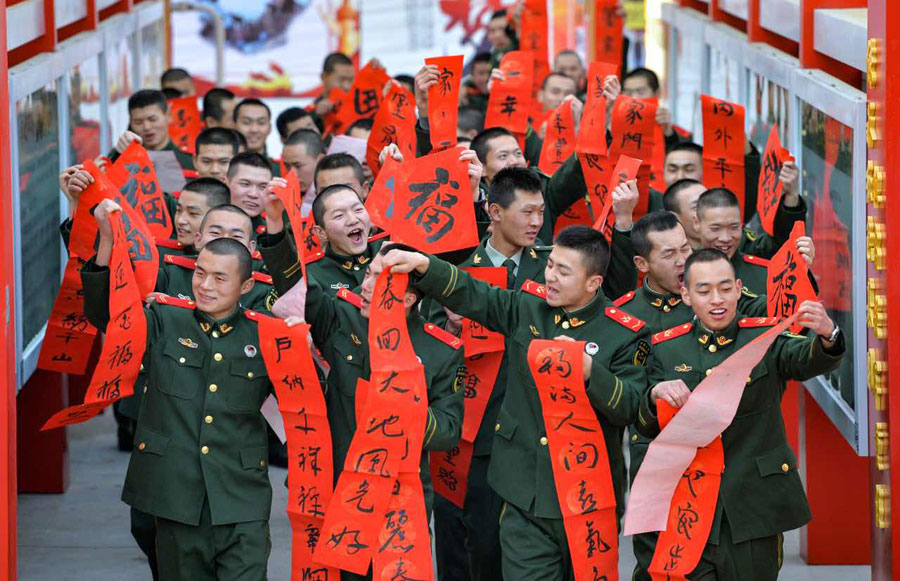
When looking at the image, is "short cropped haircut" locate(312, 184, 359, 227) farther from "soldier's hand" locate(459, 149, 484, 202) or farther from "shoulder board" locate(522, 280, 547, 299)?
"shoulder board" locate(522, 280, 547, 299)

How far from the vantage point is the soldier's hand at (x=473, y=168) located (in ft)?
18.9

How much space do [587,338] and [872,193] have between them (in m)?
1.03

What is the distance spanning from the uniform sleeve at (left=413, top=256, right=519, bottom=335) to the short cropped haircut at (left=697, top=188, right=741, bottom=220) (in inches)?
43.9

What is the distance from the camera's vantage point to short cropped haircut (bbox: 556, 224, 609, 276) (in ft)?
17.3

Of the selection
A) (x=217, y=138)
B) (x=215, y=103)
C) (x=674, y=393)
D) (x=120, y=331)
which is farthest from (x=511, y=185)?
(x=215, y=103)

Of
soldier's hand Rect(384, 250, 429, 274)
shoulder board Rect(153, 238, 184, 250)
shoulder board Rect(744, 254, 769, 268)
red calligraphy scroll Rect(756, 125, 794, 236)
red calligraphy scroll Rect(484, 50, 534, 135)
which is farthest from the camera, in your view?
red calligraphy scroll Rect(484, 50, 534, 135)

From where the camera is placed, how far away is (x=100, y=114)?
9.54 m

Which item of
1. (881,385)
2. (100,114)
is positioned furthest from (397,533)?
(100,114)

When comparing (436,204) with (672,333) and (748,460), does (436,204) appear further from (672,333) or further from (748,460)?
(748,460)

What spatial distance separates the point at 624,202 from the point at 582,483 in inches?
48.9

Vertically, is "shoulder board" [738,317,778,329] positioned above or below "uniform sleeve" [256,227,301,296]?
below

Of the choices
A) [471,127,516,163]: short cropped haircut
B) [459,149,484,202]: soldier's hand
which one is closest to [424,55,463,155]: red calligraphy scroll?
[471,127,516,163]: short cropped haircut

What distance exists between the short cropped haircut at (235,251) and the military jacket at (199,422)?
0.50ft

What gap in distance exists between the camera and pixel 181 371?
545 cm
